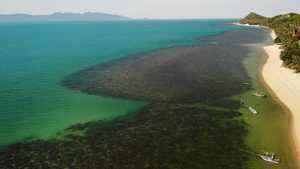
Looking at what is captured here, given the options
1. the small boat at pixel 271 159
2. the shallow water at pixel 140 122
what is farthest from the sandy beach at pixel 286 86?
the shallow water at pixel 140 122

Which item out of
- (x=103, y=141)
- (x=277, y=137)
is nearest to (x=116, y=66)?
(x=103, y=141)

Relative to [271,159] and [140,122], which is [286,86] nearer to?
[271,159]

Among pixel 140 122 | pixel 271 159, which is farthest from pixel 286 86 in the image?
pixel 140 122

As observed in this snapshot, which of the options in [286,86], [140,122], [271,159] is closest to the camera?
[271,159]

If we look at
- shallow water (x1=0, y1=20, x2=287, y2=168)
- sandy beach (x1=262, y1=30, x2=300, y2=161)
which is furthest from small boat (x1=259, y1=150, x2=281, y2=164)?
sandy beach (x1=262, y1=30, x2=300, y2=161)

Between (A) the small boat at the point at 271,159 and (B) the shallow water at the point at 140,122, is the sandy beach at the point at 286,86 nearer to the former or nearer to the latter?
(A) the small boat at the point at 271,159

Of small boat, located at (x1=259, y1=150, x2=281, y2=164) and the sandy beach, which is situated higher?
the sandy beach

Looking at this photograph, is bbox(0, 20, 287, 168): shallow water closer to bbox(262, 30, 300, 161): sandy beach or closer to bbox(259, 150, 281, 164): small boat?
bbox(259, 150, 281, 164): small boat

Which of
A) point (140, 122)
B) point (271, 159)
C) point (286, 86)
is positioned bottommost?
point (271, 159)

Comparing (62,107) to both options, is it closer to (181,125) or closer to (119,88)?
(119,88)
